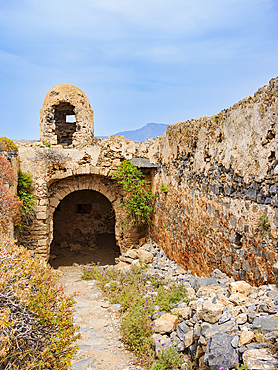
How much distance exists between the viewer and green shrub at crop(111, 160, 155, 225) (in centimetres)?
801

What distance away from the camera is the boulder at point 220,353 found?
2.44 metres

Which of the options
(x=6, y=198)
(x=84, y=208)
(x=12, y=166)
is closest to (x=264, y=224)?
(x=6, y=198)

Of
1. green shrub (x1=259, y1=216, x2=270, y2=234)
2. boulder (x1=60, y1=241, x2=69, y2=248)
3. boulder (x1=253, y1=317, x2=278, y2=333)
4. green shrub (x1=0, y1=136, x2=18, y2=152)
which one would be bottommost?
boulder (x1=60, y1=241, x2=69, y2=248)

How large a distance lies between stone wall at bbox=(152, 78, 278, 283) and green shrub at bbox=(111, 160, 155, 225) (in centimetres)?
163

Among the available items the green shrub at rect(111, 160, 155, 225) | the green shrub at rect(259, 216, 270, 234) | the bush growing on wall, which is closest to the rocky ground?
the green shrub at rect(259, 216, 270, 234)

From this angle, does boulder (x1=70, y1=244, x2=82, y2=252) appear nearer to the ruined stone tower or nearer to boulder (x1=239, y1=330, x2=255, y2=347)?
the ruined stone tower

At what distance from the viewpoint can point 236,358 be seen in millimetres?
2410

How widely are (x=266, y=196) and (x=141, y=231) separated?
5740mm

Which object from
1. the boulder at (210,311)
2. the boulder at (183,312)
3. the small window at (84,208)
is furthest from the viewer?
the small window at (84,208)

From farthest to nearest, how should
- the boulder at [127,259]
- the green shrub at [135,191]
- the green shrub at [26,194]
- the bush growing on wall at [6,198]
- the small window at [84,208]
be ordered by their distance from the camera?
1. the small window at [84,208]
2. the green shrub at [135,191]
3. the boulder at [127,259]
4. the green shrub at [26,194]
5. the bush growing on wall at [6,198]

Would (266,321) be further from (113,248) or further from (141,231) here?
(113,248)

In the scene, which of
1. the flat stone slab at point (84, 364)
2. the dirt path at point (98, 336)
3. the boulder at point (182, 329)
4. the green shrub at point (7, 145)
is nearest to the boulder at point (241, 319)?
the boulder at point (182, 329)

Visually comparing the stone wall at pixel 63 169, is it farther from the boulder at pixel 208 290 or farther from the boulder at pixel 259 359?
the boulder at pixel 259 359

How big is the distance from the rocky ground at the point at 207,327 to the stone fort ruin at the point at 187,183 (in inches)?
14.0
